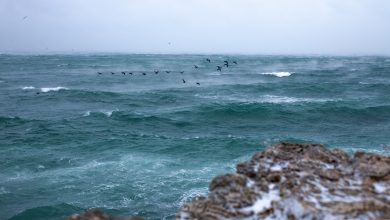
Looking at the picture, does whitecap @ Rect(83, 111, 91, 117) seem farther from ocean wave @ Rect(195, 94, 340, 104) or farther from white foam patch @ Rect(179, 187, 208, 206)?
A: white foam patch @ Rect(179, 187, 208, 206)

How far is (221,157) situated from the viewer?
112 ft

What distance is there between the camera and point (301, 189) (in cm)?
944

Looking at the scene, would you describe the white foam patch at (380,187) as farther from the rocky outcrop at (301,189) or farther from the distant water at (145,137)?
the distant water at (145,137)

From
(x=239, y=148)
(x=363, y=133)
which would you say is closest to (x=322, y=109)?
(x=363, y=133)

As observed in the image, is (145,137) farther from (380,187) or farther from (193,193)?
(380,187)

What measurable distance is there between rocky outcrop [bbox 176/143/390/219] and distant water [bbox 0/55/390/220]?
1369cm

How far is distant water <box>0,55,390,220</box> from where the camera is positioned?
26.6 meters

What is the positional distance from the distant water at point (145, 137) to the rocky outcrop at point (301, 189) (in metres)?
13.7

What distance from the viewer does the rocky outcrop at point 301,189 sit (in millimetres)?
8828

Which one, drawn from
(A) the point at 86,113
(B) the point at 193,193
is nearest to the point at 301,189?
(B) the point at 193,193

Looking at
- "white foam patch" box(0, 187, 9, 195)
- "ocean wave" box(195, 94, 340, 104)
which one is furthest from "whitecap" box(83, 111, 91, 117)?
"white foam patch" box(0, 187, 9, 195)

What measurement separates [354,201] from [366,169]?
5.14 feet

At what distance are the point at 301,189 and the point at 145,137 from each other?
3200 cm

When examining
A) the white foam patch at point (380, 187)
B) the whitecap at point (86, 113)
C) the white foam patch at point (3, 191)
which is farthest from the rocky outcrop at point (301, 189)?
the whitecap at point (86, 113)
